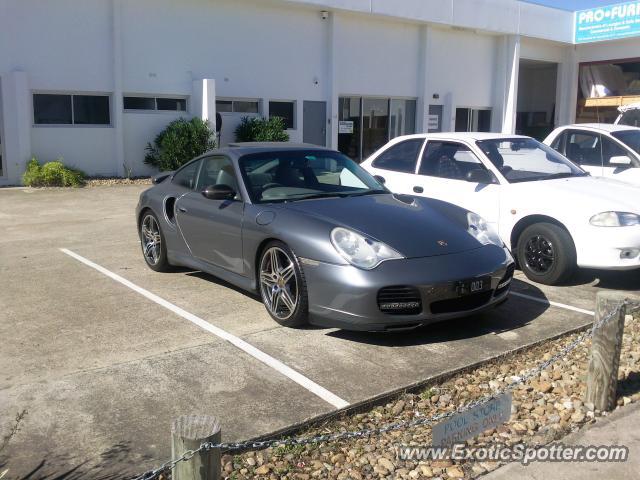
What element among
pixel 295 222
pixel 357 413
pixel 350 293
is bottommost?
pixel 357 413

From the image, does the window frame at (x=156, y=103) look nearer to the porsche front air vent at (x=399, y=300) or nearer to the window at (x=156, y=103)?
the window at (x=156, y=103)

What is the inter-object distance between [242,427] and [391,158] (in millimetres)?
5493

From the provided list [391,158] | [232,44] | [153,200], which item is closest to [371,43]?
[232,44]

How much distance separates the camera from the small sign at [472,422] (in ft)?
10.4

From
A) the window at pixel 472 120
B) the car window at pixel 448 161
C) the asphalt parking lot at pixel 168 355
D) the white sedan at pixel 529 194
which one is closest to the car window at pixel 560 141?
the white sedan at pixel 529 194

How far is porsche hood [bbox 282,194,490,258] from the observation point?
16.1ft

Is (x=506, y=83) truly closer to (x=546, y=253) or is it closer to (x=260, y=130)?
(x=260, y=130)

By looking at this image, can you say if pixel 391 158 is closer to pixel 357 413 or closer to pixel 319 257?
pixel 319 257

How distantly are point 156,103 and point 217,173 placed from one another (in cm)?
1250

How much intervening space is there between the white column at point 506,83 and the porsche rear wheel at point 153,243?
21.2 metres

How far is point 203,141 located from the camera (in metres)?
17.3

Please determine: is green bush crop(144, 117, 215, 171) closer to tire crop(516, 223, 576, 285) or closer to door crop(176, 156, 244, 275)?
door crop(176, 156, 244, 275)

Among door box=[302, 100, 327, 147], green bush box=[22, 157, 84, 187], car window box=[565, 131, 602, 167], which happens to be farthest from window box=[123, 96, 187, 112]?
car window box=[565, 131, 602, 167]

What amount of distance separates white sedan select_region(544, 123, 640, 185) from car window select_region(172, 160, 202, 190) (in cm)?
512
